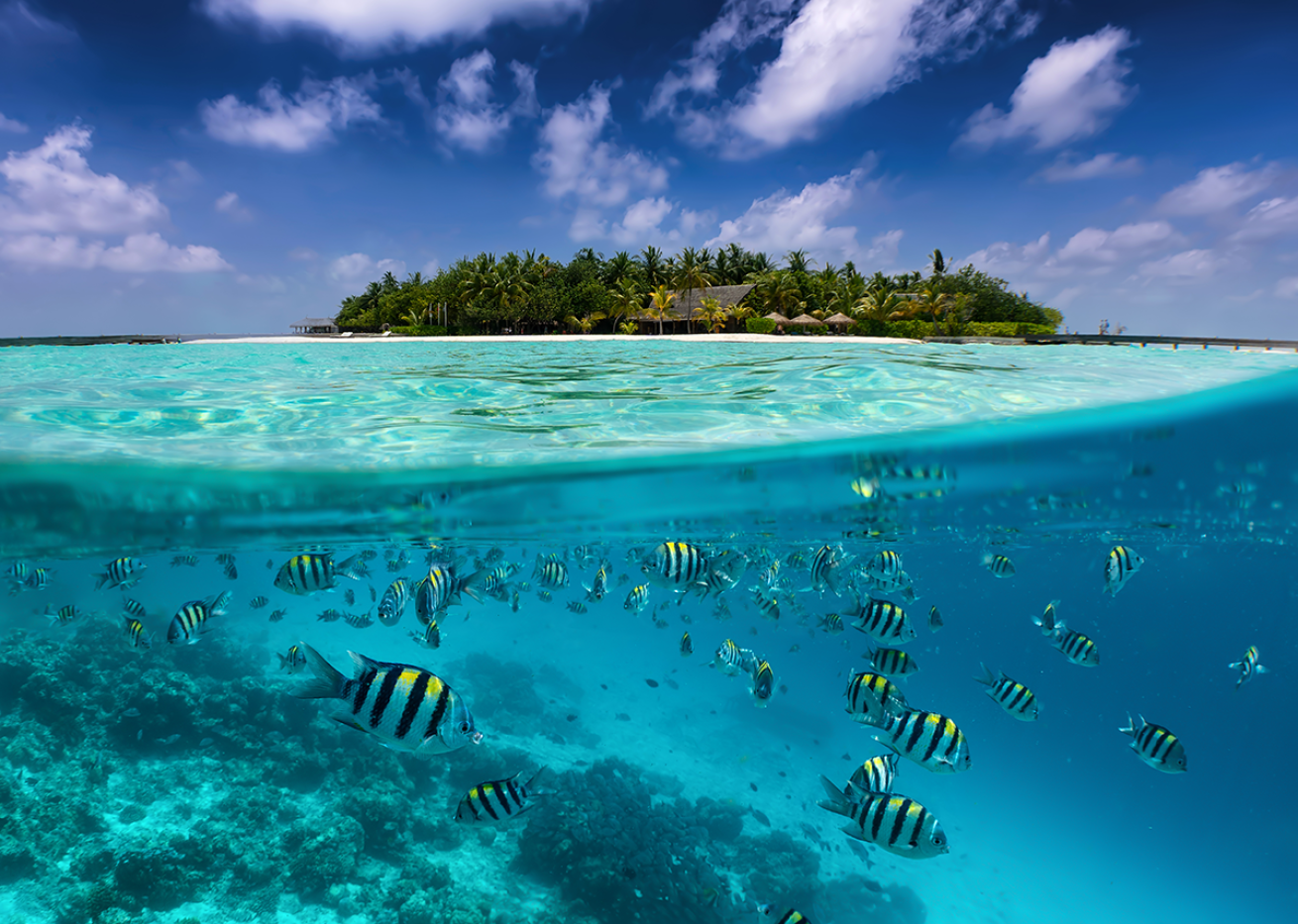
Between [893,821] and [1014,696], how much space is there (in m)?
2.14

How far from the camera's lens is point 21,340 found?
48.0m

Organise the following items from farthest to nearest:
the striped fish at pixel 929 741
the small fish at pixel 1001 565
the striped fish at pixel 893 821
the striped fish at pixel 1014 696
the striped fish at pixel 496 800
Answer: the small fish at pixel 1001 565
the striped fish at pixel 1014 696
the striped fish at pixel 929 741
the striped fish at pixel 496 800
the striped fish at pixel 893 821

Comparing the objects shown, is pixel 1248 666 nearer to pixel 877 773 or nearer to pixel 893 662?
pixel 893 662

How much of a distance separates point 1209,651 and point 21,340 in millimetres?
96291

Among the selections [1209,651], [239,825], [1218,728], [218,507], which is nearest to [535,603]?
[239,825]

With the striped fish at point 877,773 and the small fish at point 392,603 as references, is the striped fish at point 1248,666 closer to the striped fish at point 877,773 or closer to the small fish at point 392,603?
the striped fish at point 877,773

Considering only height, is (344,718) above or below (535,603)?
above

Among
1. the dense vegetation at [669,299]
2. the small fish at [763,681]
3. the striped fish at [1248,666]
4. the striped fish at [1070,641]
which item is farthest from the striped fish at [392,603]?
the dense vegetation at [669,299]

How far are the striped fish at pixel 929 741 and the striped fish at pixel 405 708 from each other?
2.94m

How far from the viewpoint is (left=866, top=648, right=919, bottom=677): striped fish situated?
18.8 ft

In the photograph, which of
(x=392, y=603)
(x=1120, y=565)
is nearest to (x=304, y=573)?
(x=392, y=603)

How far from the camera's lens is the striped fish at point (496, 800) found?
444 cm

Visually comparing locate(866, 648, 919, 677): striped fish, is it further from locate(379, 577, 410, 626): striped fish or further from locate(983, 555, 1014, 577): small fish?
locate(379, 577, 410, 626): striped fish

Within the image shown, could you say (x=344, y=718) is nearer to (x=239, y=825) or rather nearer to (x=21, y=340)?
(x=239, y=825)
